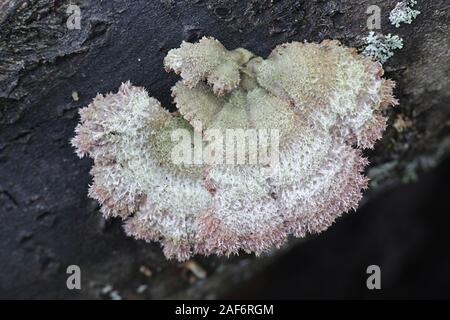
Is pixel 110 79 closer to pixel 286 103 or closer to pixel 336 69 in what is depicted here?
pixel 286 103

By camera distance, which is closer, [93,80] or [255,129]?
[255,129]

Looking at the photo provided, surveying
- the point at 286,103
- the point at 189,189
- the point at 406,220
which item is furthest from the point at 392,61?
the point at 406,220

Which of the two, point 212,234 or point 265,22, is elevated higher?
point 265,22

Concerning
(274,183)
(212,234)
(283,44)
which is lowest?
(212,234)

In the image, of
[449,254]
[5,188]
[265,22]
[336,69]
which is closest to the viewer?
[336,69]
